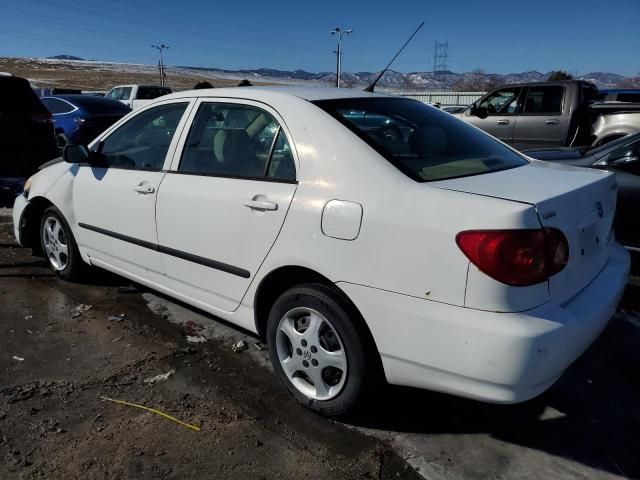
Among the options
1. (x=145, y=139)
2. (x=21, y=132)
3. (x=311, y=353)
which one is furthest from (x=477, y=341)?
(x=21, y=132)

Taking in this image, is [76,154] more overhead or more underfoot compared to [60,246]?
more overhead

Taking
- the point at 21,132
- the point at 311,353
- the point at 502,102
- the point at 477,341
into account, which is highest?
the point at 502,102

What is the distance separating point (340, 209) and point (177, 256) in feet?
4.37

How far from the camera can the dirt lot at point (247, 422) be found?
2387 millimetres

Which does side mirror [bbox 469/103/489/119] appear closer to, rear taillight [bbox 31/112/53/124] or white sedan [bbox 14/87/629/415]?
white sedan [bbox 14/87/629/415]

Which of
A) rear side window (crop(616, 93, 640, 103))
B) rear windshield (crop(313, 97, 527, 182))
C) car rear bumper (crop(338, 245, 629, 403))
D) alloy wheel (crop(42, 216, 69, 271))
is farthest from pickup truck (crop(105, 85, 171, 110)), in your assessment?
car rear bumper (crop(338, 245, 629, 403))

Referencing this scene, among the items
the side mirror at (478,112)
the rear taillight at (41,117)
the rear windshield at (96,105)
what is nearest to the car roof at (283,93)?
the rear taillight at (41,117)

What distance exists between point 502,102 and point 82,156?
8.72 m

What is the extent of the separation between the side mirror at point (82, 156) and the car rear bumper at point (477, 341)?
2.44 m

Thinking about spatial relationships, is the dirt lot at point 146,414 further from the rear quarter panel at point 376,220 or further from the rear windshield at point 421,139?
the rear windshield at point 421,139

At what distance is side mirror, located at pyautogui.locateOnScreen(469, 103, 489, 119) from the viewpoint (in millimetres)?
10320

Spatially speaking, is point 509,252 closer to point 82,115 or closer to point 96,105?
point 82,115

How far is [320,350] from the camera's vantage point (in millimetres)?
2654

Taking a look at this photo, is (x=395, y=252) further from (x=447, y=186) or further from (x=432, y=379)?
(x=432, y=379)
